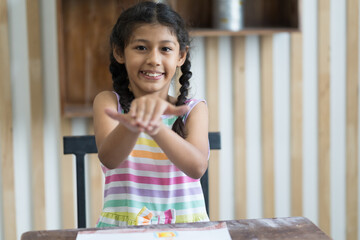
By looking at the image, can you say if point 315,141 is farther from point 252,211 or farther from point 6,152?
point 6,152

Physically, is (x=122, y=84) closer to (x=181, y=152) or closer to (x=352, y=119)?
(x=181, y=152)

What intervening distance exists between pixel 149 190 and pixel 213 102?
992 millimetres

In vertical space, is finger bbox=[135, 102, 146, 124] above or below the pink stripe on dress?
above

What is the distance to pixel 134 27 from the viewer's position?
1.37m

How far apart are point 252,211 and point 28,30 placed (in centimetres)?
125

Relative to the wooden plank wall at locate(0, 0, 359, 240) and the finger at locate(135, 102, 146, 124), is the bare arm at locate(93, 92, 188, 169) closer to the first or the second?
the finger at locate(135, 102, 146, 124)

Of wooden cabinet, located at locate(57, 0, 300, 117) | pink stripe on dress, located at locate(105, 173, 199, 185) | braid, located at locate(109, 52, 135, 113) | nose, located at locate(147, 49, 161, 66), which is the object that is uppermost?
wooden cabinet, located at locate(57, 0, 300, 117)

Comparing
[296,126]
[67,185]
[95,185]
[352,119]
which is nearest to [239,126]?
[296,126]

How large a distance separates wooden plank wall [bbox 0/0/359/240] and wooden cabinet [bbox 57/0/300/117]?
0.31ft

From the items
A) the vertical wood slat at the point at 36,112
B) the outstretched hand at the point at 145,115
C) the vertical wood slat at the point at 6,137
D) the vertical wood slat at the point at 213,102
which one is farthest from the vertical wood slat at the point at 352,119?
the outstretched hand at the point at 145,115

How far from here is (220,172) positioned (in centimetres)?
238

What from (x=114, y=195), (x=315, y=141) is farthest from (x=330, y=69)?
(x=114, y=195)

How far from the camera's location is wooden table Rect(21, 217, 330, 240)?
1035 mm

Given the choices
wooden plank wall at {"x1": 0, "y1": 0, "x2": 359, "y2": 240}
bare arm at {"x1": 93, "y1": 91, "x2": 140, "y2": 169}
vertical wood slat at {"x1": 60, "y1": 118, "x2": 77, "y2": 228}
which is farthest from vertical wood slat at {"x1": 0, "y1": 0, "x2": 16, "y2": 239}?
bare arm at {"x1": 93, "y1": 91, "x2": 140, "y2": 169}
